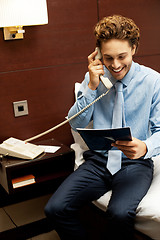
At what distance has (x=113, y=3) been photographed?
8.73ft

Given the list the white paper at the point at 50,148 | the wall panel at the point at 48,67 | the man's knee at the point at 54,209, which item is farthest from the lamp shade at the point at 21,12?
the man's knee at the point at 54,209

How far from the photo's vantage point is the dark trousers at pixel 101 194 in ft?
5.57

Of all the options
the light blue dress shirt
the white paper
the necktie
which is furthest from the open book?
the white paper

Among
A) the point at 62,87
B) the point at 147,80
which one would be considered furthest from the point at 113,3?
the point at 147,80

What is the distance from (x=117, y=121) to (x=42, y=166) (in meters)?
0.84

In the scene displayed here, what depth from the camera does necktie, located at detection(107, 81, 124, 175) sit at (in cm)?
193

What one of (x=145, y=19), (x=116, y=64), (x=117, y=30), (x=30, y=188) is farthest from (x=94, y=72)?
(x=145, y=19)

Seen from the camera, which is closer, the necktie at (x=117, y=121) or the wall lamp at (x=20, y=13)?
the necktie at (x=117, y=121)

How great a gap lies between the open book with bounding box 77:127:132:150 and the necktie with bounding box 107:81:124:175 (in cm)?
17

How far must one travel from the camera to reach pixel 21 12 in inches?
82.9

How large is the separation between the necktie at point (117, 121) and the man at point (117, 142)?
0.09 ft

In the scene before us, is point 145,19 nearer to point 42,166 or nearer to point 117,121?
point 117,121

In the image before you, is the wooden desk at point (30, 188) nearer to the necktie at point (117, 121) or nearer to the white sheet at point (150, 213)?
the necktie at point (117, 121)

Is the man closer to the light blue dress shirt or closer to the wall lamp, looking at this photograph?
the light blue dress shirt
